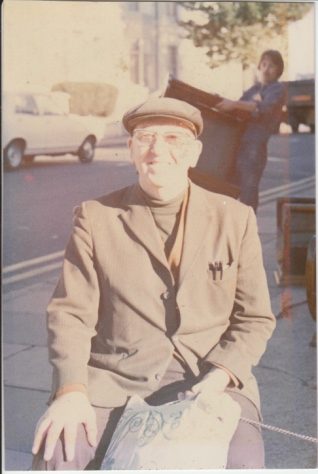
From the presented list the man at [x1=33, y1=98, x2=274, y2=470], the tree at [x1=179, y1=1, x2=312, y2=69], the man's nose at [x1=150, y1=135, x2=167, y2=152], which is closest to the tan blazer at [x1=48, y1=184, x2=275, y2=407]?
the man at [x1=33, y1=98, x2=274, y2=470]

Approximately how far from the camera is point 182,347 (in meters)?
2.68

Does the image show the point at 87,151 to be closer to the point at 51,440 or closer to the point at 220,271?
the point at 220,271

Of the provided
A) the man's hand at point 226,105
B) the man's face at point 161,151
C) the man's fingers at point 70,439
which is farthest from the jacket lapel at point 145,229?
the man's fingers at point 70,439

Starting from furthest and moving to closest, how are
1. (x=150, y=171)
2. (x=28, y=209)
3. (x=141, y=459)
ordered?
(x=28, y=209) → (x=150, y=171) → (x=141, y=459)

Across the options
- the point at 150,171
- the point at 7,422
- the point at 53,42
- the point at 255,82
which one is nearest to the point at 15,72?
the point at 53,42

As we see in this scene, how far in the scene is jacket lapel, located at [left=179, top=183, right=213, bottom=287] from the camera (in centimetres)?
271

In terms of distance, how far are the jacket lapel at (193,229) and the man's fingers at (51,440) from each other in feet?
2.19

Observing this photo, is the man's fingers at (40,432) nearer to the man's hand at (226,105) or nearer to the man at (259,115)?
the man at (259,115)

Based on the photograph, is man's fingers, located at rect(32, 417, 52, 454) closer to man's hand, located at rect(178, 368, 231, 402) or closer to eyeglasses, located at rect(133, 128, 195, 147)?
man's hand, located at rect(178, 368, 231, 402)

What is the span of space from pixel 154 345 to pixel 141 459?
40 centimetres

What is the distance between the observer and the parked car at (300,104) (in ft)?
9.90

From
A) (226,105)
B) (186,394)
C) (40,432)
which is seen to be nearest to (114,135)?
(226,105)

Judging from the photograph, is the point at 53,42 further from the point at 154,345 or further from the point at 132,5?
the point at 154,345

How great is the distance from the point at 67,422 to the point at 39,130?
3.93ft
